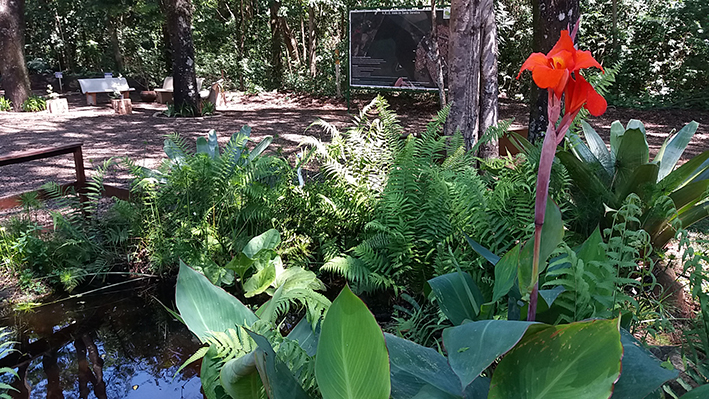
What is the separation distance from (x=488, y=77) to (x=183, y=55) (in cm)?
775

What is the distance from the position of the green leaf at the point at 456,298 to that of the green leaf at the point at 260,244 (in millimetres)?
1519

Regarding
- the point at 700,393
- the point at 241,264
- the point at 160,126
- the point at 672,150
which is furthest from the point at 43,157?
the point at 160,126

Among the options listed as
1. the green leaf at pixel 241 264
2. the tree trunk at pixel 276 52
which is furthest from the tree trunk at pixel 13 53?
the green leaf at pixel 241 264

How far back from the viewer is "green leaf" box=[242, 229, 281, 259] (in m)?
3.02

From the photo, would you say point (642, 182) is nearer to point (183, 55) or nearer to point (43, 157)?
point (43, 157)

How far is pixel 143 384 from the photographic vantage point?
8.32ft

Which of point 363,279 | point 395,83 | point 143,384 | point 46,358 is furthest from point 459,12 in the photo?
point 395,83

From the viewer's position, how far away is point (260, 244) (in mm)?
3035

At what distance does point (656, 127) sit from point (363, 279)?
24.9 feet

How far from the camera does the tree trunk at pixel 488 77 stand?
399 cm

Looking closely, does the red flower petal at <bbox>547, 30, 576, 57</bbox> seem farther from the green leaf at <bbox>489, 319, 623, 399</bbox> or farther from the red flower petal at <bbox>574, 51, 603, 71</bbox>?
the green leaf at <bbox>489, 319, 623, 399</bbox>

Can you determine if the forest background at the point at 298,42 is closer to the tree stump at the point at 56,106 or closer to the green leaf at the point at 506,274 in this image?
the tree stump at the point at 56,106

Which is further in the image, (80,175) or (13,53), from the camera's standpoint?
(13,53)

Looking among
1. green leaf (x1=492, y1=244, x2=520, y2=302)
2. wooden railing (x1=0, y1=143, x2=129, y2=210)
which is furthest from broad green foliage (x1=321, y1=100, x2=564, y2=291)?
wooden railing (x1=0, y1=143, x2=129, y2=210)
